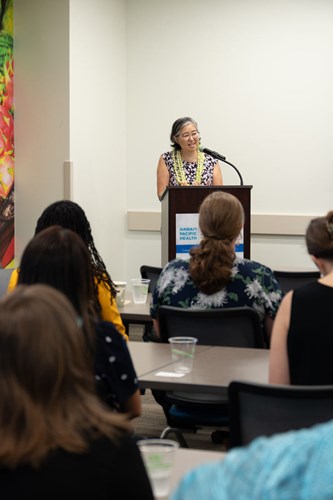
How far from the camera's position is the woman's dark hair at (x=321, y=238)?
2.82 meters

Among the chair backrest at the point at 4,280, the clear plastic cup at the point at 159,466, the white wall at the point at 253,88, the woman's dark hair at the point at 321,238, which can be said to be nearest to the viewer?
the clear plastic cup at the point at 159,466

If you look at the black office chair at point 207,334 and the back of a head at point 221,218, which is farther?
the back of a head at point 221,218

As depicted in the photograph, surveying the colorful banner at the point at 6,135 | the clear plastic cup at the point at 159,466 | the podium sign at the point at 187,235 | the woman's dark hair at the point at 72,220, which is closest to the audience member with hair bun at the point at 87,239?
the woman's dark hair at the point at 72,220

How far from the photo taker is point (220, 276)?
3.63 m

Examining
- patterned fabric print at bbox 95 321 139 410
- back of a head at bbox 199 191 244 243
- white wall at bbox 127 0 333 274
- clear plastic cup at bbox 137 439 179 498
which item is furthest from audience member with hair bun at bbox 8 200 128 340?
white wall at bbox 127 0 333 274

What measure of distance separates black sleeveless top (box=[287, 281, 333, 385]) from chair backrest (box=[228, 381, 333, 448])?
513mm

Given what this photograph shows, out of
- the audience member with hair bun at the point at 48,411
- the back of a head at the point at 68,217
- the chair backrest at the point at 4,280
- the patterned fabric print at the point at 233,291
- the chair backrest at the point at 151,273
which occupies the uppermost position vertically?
the back of a head at the point at 68,217

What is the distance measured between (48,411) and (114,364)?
2.98ft

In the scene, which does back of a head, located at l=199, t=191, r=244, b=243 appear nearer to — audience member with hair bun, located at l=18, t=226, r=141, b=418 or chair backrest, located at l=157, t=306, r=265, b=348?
chair backrest, located at l=157, t=306, r=265, b=348

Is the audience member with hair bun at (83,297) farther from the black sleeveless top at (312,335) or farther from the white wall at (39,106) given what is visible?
the white wall at (39,106)

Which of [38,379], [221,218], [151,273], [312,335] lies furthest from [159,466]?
[151,273]

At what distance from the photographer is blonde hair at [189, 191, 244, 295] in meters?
3.63

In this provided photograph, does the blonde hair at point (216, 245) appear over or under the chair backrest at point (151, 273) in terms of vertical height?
over

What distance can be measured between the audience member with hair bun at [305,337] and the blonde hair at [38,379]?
1.46m
